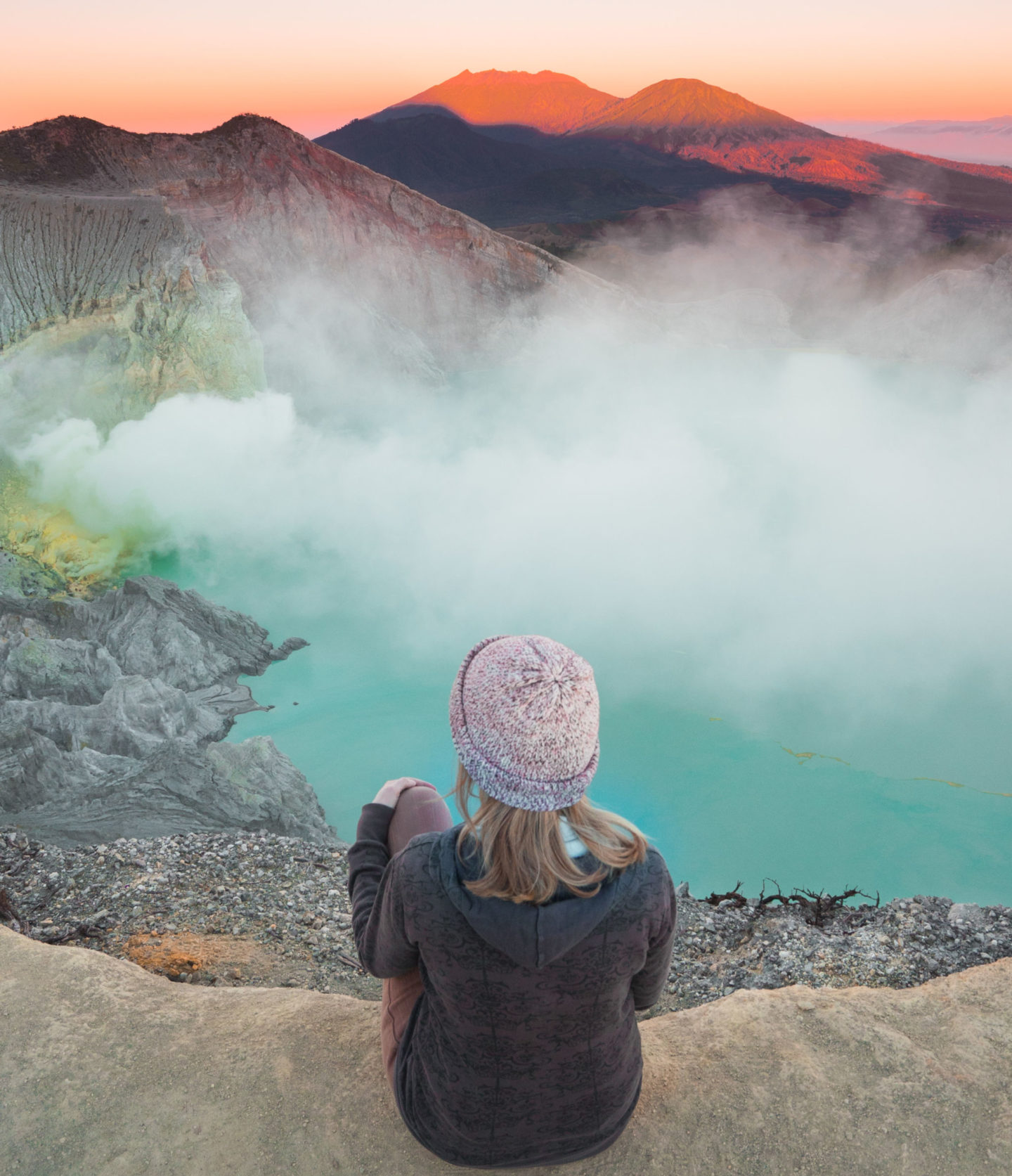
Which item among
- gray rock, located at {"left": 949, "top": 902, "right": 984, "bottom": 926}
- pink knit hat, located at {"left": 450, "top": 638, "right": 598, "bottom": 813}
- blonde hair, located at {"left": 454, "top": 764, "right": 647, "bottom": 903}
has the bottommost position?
gray rock, located at {"left": 949, "top": 902, "right": 984, "bottom": 926}

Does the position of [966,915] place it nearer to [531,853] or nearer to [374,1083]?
[374,1083]

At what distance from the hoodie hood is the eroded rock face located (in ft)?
16.2

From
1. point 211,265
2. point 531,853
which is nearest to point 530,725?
point 531,853

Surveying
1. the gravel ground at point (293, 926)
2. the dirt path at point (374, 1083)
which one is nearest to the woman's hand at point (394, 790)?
the dirt path at point (374, 1083)

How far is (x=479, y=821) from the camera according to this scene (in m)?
1.44

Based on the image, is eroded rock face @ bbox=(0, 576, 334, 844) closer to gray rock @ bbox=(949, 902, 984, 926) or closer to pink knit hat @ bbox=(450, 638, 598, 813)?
gray rock @ bbox=(949, 902, 984, 926)

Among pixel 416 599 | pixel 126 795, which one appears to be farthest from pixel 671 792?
pixel 416 599

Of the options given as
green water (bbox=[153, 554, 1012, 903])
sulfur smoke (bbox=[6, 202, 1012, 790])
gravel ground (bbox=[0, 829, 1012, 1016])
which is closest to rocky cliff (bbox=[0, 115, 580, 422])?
sulfur smoke (bbox=[6, 202, 1012, 790])

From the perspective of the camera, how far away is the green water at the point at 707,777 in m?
8.00

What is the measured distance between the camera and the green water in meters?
8.00

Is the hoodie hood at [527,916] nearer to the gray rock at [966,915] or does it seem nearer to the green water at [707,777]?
the gray rock at [966,915]

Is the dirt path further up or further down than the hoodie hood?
further down

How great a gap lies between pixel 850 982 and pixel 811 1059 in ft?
3.95

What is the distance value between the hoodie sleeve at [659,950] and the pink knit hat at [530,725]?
296 mm
